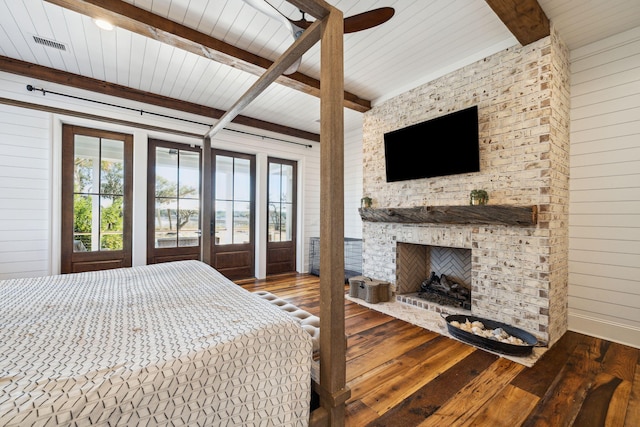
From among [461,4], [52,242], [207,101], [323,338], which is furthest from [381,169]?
[52,242]

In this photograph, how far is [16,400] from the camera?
0.69 m

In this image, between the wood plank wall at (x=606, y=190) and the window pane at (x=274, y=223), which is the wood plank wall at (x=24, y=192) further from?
the wood plank wall at (x=606, y=190)

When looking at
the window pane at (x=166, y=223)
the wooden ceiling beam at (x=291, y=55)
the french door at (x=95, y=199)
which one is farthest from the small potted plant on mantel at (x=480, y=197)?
the french door at (x=95, y=199)

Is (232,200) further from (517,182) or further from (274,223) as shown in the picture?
(517,182)

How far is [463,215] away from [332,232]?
7.13 ft

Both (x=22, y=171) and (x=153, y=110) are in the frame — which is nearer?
(x=22, y=171)

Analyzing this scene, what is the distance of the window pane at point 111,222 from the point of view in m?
3.48

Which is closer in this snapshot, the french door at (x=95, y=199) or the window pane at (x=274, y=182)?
the french door at (x=95, y=199)

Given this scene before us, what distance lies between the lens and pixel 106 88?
331 centimetres

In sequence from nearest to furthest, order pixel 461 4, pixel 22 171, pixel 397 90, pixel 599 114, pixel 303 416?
pixel 303 416
pixel 461 4
pixel 599 114
pixel 22 171
pixel 397 90

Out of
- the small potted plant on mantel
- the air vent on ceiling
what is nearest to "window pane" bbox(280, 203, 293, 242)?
the small potted plant on mantel

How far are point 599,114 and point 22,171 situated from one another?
6.05 metres

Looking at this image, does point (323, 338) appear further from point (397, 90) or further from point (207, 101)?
point (207, 101)

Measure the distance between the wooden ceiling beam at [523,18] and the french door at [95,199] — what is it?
14.3ft
